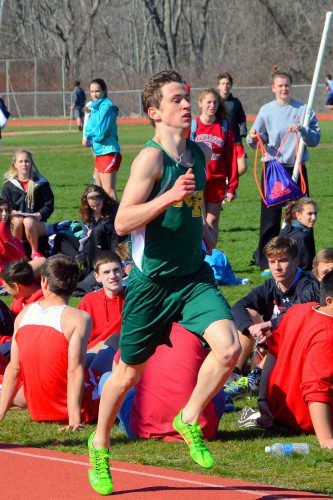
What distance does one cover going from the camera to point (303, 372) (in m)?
5.66

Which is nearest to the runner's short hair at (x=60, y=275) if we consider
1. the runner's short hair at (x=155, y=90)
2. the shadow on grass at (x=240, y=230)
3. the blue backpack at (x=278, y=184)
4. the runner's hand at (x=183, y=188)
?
the runner's short hair at (x=155, y=90)

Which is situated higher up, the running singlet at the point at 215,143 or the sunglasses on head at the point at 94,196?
the running singlet at the point at 215,143

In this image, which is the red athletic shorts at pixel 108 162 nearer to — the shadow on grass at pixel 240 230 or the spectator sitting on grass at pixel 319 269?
the shadow on grass at pixel 240 230

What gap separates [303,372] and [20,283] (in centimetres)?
282

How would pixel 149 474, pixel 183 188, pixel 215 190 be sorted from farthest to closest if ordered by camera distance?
pixel 215 190 → pixel 149 474 → pixel 183 188

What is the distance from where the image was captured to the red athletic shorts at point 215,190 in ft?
36.2

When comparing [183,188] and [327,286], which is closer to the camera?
[183,188]

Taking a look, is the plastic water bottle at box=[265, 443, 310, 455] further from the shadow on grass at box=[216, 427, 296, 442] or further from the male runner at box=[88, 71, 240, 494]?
the male runner at box=[88, 71, 240, 494]

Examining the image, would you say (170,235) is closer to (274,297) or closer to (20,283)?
(274,297)

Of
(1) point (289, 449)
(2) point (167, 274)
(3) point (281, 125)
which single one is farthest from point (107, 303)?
(3) point (281, 125)

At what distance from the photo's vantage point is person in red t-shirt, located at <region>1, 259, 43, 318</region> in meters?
7.53

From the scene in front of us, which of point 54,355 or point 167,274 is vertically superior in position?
point 167,274

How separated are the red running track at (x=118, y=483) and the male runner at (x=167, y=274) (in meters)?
0.19

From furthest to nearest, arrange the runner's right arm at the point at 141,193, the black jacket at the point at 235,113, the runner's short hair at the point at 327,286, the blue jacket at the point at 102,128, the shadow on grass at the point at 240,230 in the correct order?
the shadow on grass at the point at 240,230 < the blue jacket at the point at 102,128 < the black jacket at the point at 235,113 < the runner's short hair at the point at 327,286 < the runner's right arm at the point at 141,193
